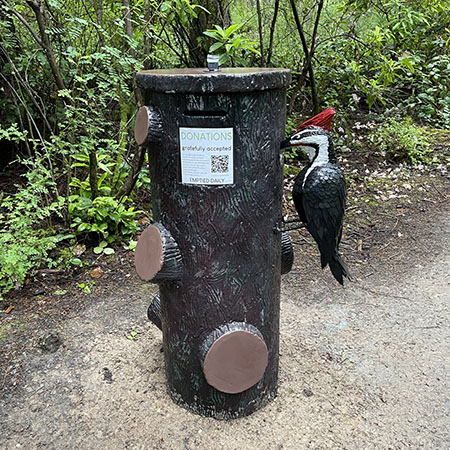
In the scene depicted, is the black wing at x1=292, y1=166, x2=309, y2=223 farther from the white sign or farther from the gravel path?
the gravel path

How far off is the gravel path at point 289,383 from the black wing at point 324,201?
88 centimetres

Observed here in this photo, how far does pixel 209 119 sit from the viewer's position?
1.69m

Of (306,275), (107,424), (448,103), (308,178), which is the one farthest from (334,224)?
(448,103)

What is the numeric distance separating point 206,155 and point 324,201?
1.67 feet

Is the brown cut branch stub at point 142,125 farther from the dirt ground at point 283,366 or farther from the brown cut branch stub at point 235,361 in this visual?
the dirt ground at point 283,366

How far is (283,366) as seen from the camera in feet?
8.14

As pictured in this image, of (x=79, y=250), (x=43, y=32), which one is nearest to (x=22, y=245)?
(x=79, y=250)

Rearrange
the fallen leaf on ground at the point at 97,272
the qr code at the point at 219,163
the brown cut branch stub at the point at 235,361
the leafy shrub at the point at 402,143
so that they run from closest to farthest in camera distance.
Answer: the qr code at the point at 219,163
the brown cut branch stub at the point at 235,361
the fallen leaf on ground at the point at 97,272
the leafy shrub at the point at 402,143

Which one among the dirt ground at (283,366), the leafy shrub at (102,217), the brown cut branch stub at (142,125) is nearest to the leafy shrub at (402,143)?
the dirt ground at (283,366)

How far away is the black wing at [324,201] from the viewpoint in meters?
1.82

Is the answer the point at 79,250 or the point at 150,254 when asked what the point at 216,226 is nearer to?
the point at 150,254

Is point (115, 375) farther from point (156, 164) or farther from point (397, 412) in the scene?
point (397, 412)

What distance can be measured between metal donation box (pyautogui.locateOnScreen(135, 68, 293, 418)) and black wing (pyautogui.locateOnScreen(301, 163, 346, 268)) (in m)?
0.13

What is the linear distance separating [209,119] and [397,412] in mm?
1620
